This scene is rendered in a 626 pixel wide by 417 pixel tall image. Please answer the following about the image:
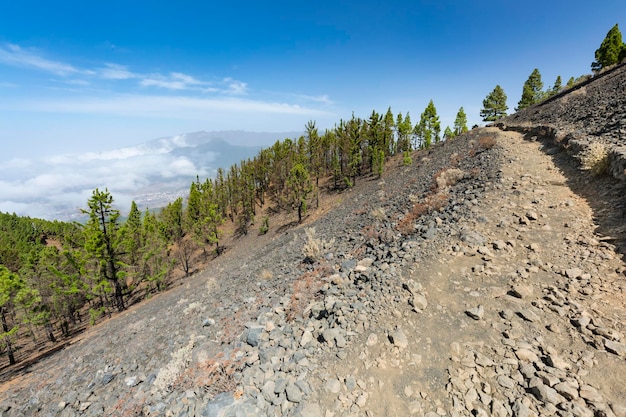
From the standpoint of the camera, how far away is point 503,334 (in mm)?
5695

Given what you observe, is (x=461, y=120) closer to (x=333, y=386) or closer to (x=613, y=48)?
(x=613, y=48)

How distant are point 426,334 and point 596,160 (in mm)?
12553

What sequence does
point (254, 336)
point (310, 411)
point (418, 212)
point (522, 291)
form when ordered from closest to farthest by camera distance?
point (310, 411) → point (522, 291) → point (254, 336) → point (418, 212)

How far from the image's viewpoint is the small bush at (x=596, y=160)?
1155 cm

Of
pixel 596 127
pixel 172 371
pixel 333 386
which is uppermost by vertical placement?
pixel 596 127

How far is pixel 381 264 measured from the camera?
30.5ft

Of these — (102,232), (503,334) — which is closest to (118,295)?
(102,232)

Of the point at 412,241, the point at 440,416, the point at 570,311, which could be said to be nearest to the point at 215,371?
the point at 440,416

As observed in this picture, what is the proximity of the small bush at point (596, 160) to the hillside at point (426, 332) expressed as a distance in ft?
1.46

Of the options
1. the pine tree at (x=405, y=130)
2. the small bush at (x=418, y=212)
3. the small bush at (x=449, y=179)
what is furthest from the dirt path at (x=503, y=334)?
A: the pine tree at (x=405, y=130)

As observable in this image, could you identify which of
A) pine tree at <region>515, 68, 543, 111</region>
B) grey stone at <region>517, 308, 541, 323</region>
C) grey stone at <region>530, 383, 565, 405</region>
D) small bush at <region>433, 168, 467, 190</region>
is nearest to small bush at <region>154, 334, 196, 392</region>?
grey stone at <region>530, 383, 565, 405</region>

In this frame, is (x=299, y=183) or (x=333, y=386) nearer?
(x=333, y=386)

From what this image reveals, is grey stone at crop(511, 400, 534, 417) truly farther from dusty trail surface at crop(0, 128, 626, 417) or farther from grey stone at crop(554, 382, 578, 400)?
grey stone at crop(554, 382, 578, 400)

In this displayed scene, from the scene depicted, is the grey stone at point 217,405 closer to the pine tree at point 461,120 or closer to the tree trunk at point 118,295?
the tree trunk at point 118,295
